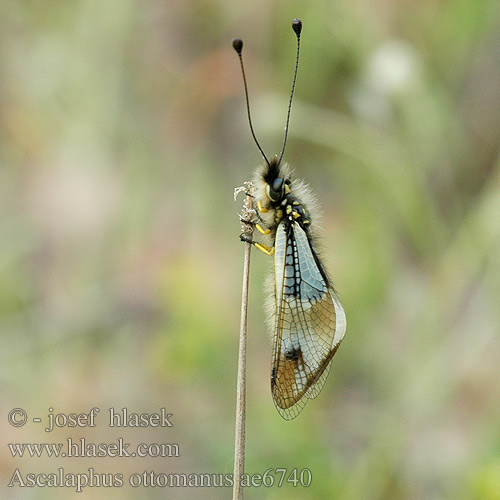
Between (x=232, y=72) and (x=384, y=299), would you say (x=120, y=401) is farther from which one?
Result: (x=232, y=72)

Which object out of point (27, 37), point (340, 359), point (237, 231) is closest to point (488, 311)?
point (340, 359)

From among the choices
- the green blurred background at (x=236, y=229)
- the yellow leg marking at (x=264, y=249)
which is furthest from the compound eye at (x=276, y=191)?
the green blurred background at (x=236, y=229)

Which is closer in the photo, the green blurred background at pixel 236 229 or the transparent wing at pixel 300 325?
the transparent wing at pixel 300 325

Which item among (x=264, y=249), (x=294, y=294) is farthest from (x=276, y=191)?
(x=294, y=294)

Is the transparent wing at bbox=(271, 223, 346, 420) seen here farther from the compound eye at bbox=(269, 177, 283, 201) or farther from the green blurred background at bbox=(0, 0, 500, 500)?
the green blurred background at bbox=(0, 0, 500, 500)

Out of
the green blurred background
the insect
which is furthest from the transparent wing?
the green blurred background

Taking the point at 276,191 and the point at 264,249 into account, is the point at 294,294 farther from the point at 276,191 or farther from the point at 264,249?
the point at 276,191

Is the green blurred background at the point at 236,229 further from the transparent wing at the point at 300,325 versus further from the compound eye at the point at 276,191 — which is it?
the compound eye at the point at 276,191
